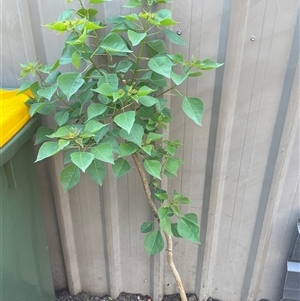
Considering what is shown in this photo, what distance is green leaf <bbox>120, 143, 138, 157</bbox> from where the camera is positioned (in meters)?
1.19

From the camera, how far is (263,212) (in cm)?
173

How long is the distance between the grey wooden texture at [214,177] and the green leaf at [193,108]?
278 millimetres

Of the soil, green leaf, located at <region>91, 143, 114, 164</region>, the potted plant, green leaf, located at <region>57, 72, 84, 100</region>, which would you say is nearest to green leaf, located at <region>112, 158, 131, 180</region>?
the potted plant

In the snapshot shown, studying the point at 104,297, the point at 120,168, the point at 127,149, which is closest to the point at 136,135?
the point at 127,149

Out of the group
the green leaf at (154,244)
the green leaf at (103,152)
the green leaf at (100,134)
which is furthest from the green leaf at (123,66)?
the green leaf at (154,244)

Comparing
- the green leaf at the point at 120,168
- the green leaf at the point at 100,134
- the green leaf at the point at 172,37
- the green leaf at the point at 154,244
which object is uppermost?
the green leaf at the point at 172,37

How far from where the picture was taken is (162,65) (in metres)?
1.13

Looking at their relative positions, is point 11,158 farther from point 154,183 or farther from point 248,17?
point 248,17

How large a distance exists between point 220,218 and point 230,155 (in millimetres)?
376

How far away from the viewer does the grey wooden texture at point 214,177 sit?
1382 mm

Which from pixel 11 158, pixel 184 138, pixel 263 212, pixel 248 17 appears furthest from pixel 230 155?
pixel 11 158

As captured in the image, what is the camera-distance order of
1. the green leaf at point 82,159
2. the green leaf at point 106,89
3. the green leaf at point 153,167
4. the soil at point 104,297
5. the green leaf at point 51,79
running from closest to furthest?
the green leaf at point 82,159 → the green leaf at point 106,89 → the green leaf at point 153,167 → the green leaf at point 51,79 → the soil at point 104,297

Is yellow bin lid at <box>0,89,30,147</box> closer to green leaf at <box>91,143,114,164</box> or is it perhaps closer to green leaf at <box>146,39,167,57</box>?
green leaf at <box>91,143,114,164</box>

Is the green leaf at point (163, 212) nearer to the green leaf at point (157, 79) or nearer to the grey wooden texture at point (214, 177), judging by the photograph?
the grey wooden texture at point (214, 177)
